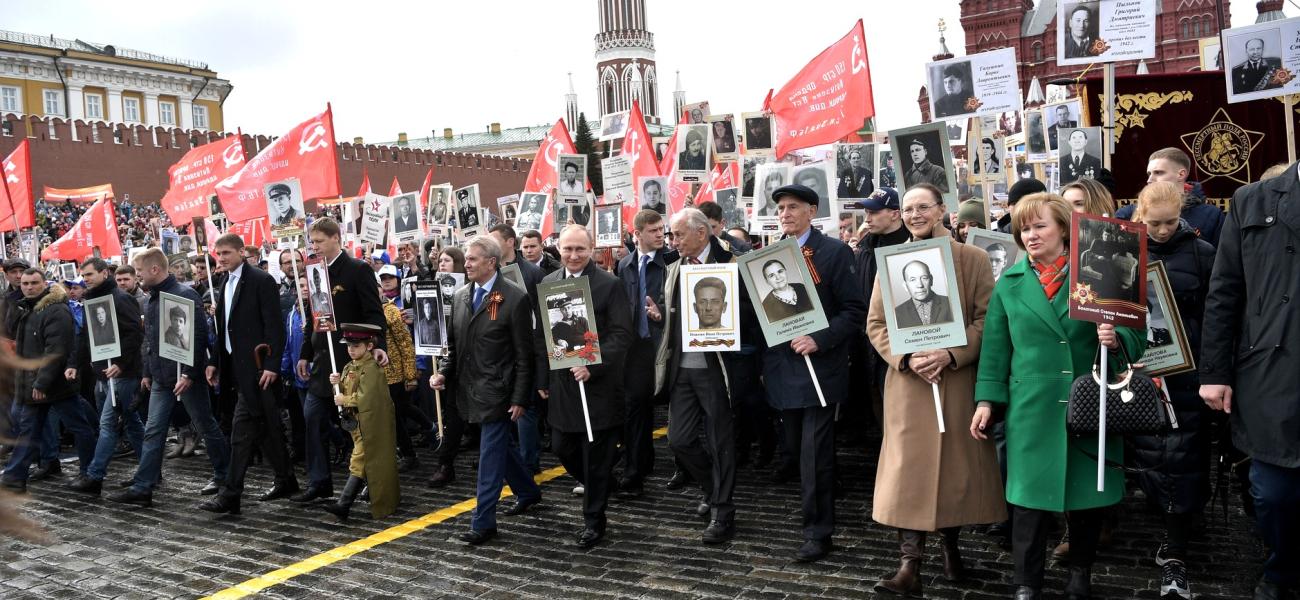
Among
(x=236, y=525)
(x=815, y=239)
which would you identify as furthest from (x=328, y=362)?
(x=815, y=239)

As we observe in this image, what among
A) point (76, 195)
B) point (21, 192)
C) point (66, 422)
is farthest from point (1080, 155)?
point (76, 195)

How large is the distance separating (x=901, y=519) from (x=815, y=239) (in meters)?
1.79

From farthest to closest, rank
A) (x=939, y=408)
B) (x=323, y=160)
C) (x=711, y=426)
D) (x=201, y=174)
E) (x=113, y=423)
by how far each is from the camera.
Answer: (x=201, y=174) < (x=323, y=160) < (x=113, y=423) < (x=711, y=426) < (x=939, y=408)

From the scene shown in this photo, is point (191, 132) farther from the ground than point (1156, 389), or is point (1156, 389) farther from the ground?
point (191, 132)

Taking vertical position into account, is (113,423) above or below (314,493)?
above

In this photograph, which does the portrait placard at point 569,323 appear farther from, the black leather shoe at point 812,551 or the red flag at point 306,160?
the red flag at point 306,160

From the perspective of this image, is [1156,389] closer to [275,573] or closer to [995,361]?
[995,361]

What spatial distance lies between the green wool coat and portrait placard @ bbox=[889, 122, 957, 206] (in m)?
3.57

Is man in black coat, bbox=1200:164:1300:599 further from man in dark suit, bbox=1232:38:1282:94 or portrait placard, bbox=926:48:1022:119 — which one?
portrait placard, bbox=926:48:1022:119

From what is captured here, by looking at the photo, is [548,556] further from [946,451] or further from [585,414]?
[946,451]

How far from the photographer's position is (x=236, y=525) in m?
7.43

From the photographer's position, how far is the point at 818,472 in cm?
570

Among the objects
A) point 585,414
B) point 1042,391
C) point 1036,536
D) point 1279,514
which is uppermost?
point 1042,391

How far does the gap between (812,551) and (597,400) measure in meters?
1.63
